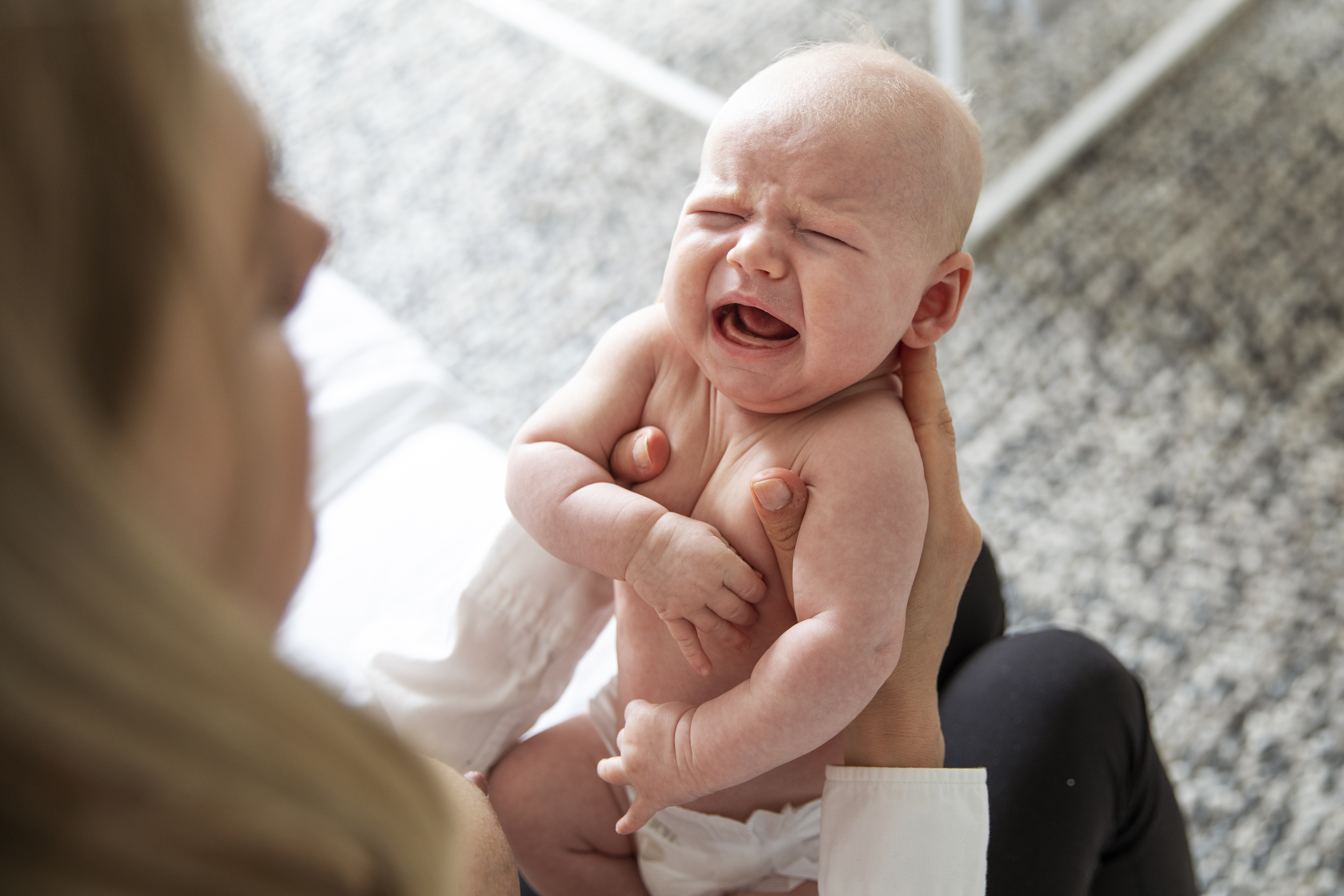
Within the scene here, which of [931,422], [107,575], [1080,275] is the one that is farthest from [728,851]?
[1080,275]

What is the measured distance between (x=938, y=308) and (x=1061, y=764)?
0.35 m

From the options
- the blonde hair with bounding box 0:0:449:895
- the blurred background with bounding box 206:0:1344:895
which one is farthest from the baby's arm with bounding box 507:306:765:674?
the blurred background with bounding box 206:0:1344:895

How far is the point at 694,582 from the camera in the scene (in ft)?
2.26

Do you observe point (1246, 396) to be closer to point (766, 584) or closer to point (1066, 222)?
point (1066, 222)

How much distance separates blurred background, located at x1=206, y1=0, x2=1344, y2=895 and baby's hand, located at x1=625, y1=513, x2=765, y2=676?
0.70 meters

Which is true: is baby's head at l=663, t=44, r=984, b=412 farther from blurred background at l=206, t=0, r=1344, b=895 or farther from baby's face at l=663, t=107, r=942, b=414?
blurred background at l=206, t=0, r=1344, b=895

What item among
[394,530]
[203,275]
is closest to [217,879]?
[203,275]

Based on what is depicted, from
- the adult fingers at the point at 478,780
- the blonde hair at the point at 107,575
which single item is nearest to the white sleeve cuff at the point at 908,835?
the adult fingers at the point at 478,780

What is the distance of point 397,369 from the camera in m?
1.01

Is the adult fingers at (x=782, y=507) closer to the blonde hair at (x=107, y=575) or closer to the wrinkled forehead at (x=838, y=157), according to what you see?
the wrinkled forehead at (x=838, y=157)

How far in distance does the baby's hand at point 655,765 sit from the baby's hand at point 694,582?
0.04 meters

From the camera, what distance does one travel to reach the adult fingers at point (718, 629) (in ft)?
2.30

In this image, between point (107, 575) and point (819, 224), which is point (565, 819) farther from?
point (107, 575)

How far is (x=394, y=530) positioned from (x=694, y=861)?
391mm
